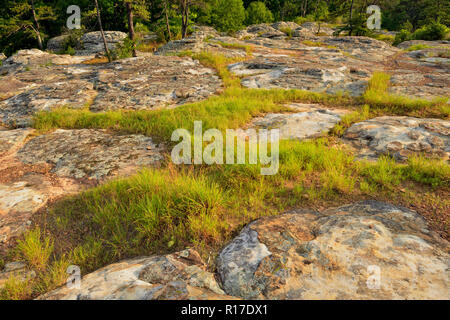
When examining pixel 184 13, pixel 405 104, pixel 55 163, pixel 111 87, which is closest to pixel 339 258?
pixel 55 163

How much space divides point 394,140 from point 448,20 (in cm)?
4944

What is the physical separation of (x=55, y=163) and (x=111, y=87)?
18.5 ft

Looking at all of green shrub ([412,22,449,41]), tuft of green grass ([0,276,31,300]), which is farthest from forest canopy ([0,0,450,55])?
tuft of green grass ([0,276,31,300])

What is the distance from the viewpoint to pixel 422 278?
1.80 m

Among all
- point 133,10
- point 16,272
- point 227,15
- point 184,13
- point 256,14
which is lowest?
point 16,272

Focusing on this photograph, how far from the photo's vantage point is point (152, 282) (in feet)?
6.22

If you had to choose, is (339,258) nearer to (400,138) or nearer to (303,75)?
(400,138)

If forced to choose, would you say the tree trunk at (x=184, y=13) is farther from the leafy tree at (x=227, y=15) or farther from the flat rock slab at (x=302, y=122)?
the flat rock slab at (x=302, y=122)

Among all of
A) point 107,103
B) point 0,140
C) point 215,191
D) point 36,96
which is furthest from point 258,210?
point 36,96

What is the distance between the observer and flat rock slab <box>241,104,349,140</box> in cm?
521

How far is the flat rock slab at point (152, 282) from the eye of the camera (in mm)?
1705

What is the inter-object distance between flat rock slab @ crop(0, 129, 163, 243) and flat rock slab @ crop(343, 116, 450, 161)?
4115 mm

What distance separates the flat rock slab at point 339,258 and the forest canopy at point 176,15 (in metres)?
16.7
